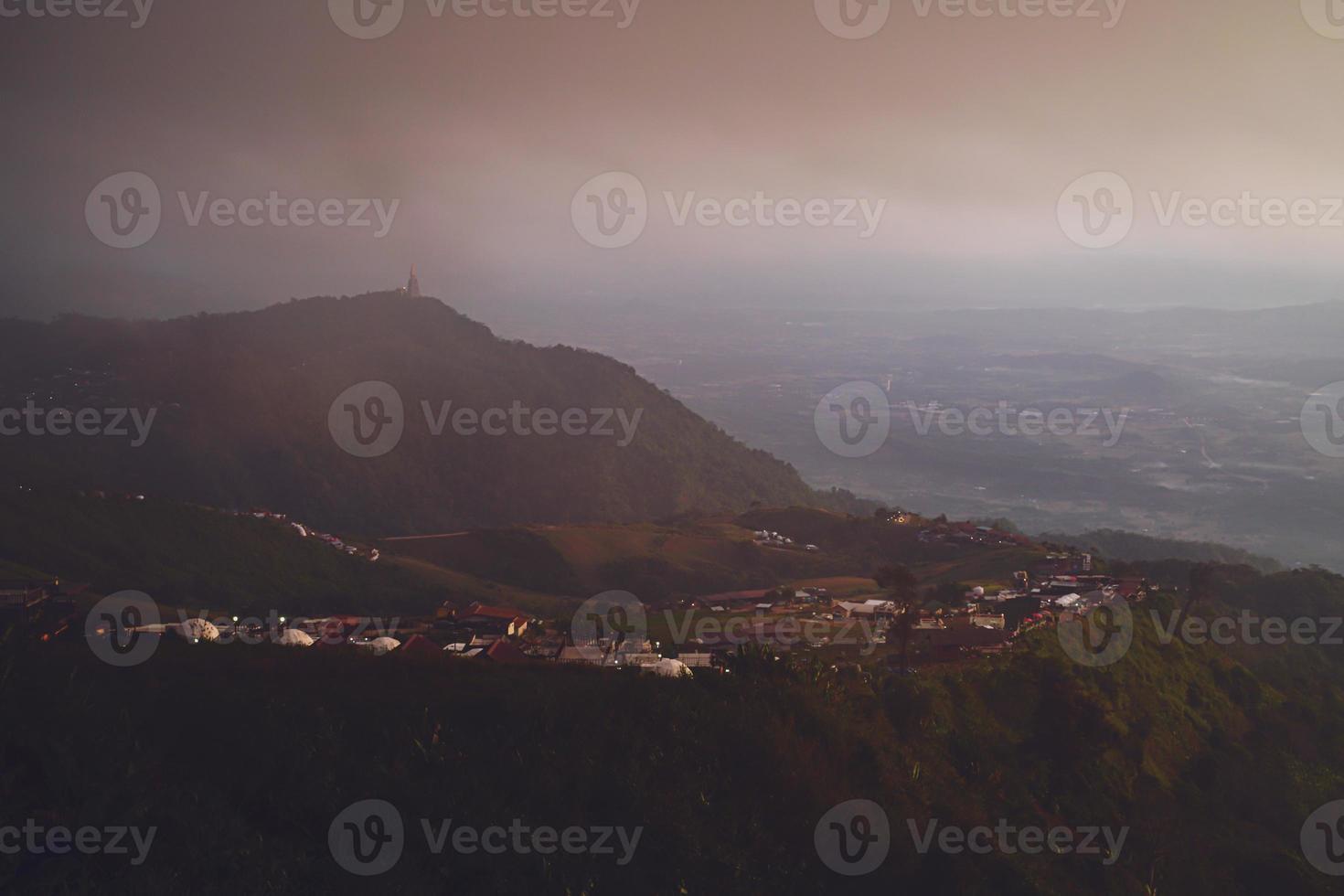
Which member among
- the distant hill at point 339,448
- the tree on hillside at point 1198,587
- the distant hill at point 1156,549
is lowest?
the distant hill at point 1156,549

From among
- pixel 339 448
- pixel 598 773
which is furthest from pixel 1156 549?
pixel 339 448

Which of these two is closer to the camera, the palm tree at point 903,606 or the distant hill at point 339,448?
the palm tree at point 903,606

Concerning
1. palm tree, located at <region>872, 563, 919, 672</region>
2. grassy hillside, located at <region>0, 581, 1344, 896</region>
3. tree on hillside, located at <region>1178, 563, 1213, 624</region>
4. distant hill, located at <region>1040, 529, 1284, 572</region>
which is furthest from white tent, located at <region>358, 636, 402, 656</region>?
distant hill, located at <region>1040, 529, 1284, 572</region>

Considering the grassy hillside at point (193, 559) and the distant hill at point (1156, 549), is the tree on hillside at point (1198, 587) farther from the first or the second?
the grassy hillside at point (193, 559)

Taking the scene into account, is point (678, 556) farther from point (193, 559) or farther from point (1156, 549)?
point (1156, 549)

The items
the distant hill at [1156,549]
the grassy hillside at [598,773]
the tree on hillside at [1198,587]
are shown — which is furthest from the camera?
the distant hill at [1156,549]

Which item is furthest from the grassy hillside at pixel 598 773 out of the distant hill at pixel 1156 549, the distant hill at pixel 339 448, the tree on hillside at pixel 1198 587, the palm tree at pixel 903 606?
the distant hill at pixel 339 448

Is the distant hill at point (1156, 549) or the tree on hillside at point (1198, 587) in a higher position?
the tree on hillside at point (1198, 587)

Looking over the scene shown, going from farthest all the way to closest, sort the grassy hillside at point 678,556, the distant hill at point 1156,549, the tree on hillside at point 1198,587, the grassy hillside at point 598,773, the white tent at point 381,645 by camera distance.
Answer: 1. the distant hill at point 1156,549
2. the grassy hillside at point 678,556
3. the tree on hillside at point 1198,587
4. the white tent at point 381,645
5. the grassy hillside at point 598,773

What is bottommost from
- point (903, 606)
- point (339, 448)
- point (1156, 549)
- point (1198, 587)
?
point (1156, 549)

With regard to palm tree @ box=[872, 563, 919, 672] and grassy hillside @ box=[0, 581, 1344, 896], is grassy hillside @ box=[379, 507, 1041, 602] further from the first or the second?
grassy hillside @ box=[0, 581, 1344, 896]
